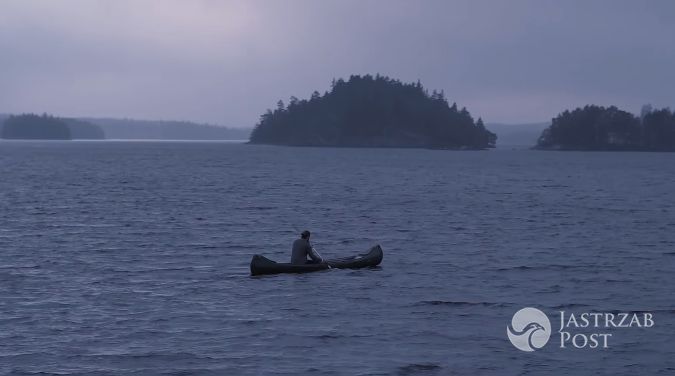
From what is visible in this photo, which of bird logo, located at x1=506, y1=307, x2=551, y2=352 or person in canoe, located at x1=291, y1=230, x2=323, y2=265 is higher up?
person in canoe, located at x1=291, y1=230, x2=323, y2=265

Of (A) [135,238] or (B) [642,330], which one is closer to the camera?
(B) [642,330]

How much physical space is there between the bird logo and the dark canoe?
882 centimetres

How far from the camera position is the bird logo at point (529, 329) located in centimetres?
2408

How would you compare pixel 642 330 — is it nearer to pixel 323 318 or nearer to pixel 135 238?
pixel 323 318

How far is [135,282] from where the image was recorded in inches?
1289

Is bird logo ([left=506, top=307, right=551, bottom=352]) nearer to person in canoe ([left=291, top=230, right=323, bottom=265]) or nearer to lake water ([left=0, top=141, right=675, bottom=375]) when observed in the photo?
lake water ([left=0, top=141, right=675, bottom=375])

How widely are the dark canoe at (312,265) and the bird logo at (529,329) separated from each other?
882 centimetres

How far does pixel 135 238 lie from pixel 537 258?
730 inches

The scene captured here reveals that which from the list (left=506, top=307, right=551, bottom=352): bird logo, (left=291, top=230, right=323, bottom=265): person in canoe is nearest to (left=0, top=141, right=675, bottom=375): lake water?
(left=506, top=307, right=551, bottom=352): bird logo

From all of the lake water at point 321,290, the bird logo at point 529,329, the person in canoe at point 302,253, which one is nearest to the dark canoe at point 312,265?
the person in canoe at point 302,253

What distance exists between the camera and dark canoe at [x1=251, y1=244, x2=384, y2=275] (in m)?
33.7

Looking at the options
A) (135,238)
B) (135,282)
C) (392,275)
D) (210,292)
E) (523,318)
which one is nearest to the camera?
(523,318)

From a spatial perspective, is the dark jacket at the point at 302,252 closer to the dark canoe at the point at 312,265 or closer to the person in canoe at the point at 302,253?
the person in canoe at the point at 302,253

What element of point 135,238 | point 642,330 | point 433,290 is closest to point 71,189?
point 135,238
